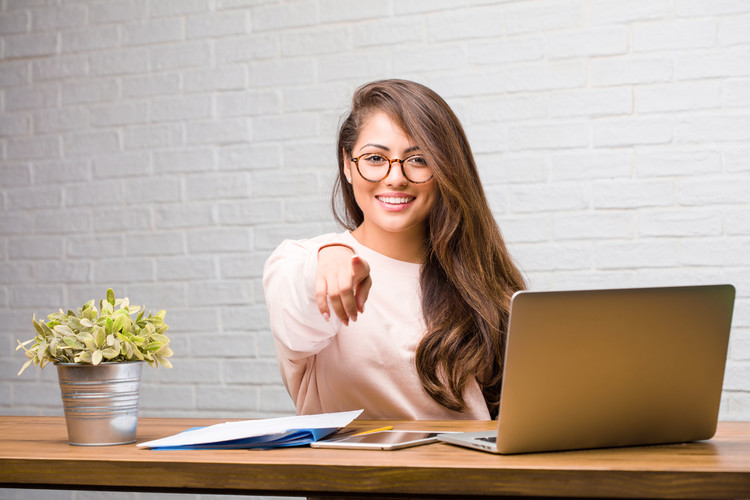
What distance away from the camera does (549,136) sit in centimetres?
243

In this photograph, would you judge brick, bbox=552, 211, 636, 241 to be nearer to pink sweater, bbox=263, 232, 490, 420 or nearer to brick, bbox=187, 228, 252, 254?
pink sweater, bbox=263, 232, 490, 420

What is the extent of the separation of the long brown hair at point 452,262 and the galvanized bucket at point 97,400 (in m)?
0.72

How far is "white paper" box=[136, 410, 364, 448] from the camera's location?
1021 millimetres

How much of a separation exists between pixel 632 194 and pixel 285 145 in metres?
1.15

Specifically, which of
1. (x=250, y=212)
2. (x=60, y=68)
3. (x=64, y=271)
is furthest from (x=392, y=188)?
(x=60, y=68)

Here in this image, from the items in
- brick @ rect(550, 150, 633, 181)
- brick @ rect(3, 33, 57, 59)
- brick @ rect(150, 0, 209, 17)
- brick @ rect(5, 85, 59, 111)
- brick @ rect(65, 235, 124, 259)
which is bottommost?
brick @ rect(65, 235, 124, 259)

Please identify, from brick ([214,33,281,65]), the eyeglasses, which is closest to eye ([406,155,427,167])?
the eyeglasses

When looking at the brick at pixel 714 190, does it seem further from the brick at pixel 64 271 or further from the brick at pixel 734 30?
the brick at pixel 64 271

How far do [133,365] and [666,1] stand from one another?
6.46 feet

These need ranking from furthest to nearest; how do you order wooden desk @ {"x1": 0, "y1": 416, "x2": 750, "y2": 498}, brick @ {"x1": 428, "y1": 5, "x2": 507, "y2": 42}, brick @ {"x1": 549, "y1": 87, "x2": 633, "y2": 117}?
brick @ {"x1": 428, "y1": 5, "x2": 507, "y2": 42} → brick @ {"x1": 549, "y1": 87, "x2": 633, "y2": 117} → wooden desk @ {"x1": 0, "y1": 416, "x2": 750, "y2": 498}

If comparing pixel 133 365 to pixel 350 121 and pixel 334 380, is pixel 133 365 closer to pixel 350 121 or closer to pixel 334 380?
pixel 334 380

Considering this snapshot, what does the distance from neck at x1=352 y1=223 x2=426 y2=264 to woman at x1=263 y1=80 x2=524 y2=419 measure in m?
0.03

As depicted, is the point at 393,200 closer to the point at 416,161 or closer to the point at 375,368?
the point at 416,161

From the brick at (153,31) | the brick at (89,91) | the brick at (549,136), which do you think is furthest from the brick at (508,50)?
the brick at (89,91)
